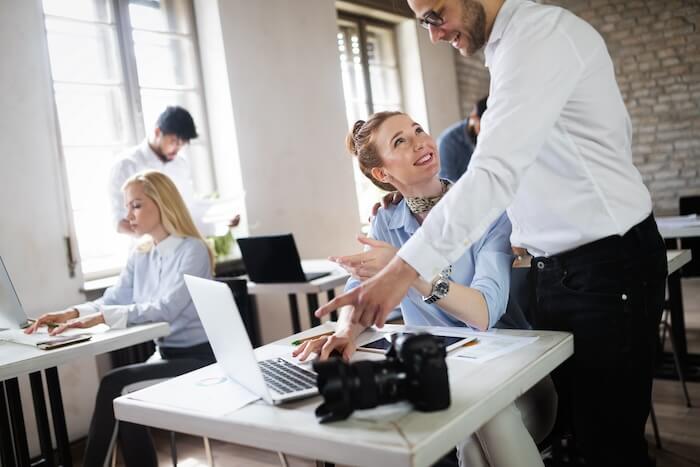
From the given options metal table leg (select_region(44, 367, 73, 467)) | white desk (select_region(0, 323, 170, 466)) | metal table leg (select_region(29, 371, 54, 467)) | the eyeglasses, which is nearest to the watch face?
the eyeglasses

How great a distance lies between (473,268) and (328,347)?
511 mm

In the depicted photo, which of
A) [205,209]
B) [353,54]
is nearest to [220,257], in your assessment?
[205,209]

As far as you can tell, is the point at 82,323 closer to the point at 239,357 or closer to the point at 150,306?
the point at 150,306

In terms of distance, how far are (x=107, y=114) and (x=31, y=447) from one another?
1.97m

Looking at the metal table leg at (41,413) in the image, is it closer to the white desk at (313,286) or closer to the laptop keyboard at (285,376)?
the white desk at (313,286)

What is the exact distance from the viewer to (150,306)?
2.47 meters

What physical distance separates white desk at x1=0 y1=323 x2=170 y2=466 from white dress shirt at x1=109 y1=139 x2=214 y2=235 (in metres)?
1.44

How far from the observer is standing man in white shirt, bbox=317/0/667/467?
3.76 feet

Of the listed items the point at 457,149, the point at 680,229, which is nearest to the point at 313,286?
the point at 457,149

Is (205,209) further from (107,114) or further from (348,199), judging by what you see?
(348,199)

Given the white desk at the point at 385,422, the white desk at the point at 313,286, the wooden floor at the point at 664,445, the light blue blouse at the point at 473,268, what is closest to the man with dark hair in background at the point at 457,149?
the white desk at the point at 313,286

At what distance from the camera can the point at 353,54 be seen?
5.91 m

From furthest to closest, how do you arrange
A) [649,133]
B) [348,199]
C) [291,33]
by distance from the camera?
[649,133] < [348,199] < [291,33]

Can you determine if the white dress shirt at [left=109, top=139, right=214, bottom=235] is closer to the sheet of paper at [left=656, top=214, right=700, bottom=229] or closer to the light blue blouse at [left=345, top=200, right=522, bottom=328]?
the light blue blouse at [left=345, top=200, right=522, bottom=328]
